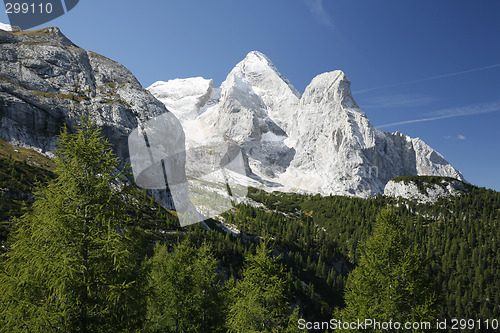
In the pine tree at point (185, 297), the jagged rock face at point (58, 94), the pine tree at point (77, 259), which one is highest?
the jagged rock face at point (58, 94)

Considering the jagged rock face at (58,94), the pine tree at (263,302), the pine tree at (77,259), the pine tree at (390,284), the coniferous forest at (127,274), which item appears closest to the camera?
the pine tree at (77,259)

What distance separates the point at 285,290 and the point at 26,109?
145125 mm

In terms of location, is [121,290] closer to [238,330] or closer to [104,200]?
[104,200]

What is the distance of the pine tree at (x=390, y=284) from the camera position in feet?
47.6

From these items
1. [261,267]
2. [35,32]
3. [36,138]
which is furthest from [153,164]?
[261,267]

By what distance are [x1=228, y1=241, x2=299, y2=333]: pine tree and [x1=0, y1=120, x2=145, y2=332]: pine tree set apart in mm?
8030

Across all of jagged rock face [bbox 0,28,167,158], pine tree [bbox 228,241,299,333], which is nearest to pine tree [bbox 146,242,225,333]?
pine tree [bbox 228,241,299,333]

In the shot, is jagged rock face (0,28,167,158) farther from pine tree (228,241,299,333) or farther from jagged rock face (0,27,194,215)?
pine tree (228,241,299,333)

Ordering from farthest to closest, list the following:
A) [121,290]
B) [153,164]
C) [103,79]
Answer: [103,79] < [153,164] < [121,290]

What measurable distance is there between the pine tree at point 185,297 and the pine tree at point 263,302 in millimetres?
3103

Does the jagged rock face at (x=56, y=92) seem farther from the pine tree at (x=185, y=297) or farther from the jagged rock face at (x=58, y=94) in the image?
the pine tree at (x=185, y=297)

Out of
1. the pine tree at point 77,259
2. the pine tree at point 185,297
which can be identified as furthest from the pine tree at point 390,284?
the pine tree at point 77,259

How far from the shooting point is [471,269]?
482 feet

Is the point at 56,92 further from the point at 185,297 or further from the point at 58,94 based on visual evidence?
the point at 185,297
